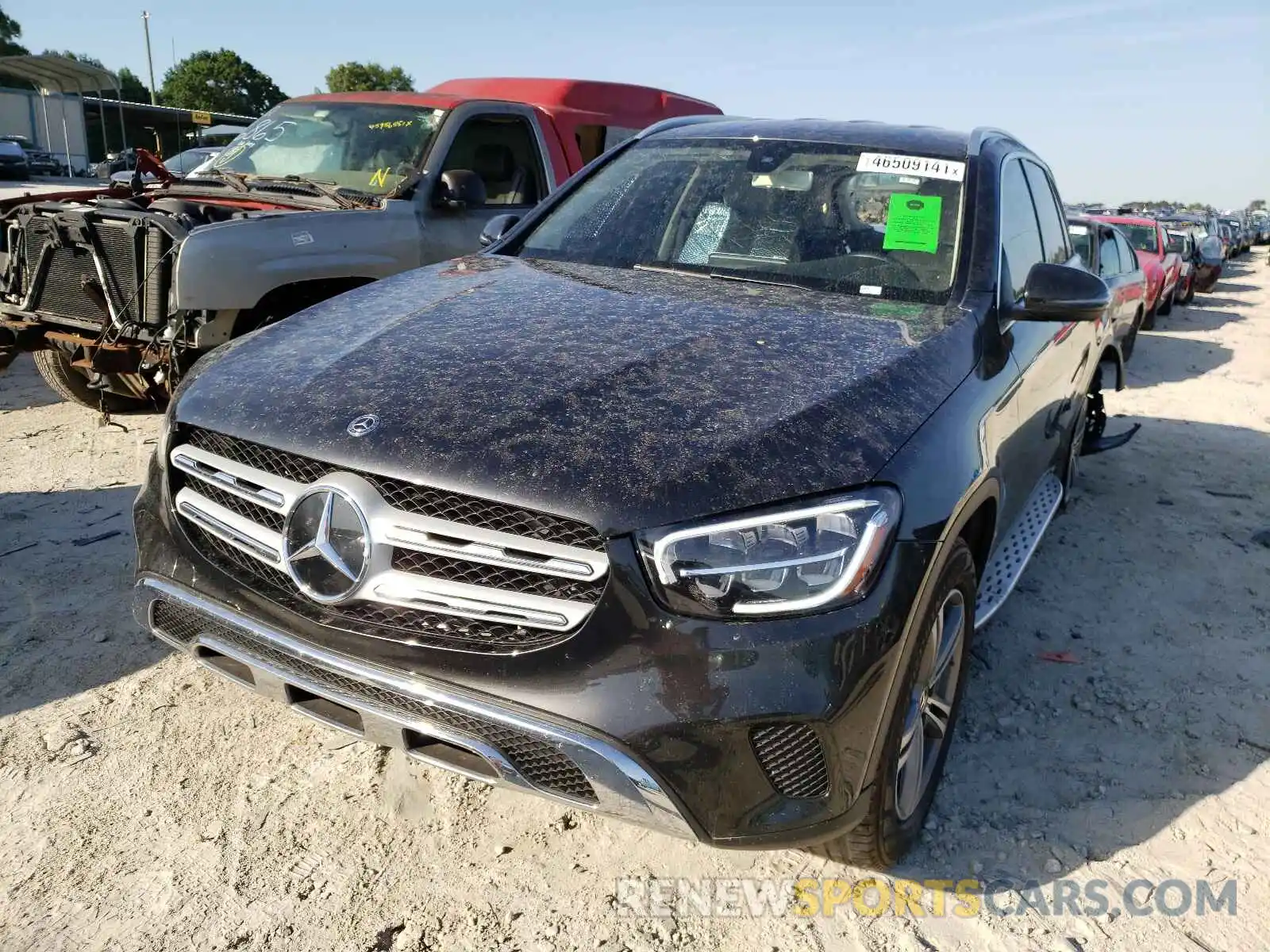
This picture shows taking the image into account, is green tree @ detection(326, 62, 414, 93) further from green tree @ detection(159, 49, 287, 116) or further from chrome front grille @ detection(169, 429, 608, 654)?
chrome front grille @ detection(169, 429, 608, 654)

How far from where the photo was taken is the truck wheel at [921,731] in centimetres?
210

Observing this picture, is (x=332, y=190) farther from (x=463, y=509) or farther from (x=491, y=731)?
(x=491, y=731)

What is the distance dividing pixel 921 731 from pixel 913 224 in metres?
1.56

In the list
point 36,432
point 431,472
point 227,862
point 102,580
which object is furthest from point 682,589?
point 36,432

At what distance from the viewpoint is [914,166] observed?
10.6ft

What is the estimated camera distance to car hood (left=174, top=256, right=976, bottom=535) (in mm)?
1931

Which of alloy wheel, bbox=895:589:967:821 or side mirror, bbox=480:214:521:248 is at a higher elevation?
side mirror, bbox=480:214:521:248

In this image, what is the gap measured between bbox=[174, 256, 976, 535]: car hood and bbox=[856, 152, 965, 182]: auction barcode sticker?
1.92ft

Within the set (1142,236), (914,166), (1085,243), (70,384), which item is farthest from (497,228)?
(1142,236)

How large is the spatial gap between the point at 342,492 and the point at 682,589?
2.31 feet

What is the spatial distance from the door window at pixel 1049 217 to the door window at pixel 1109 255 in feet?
7.05

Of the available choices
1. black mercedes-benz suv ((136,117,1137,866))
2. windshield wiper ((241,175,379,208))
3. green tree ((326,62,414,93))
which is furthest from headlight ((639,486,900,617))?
green tree ((326,62,414,93))

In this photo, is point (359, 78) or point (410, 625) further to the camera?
point (359, 78)

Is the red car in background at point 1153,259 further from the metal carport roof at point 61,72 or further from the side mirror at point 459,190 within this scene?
the metal carport roof at point 61,72
